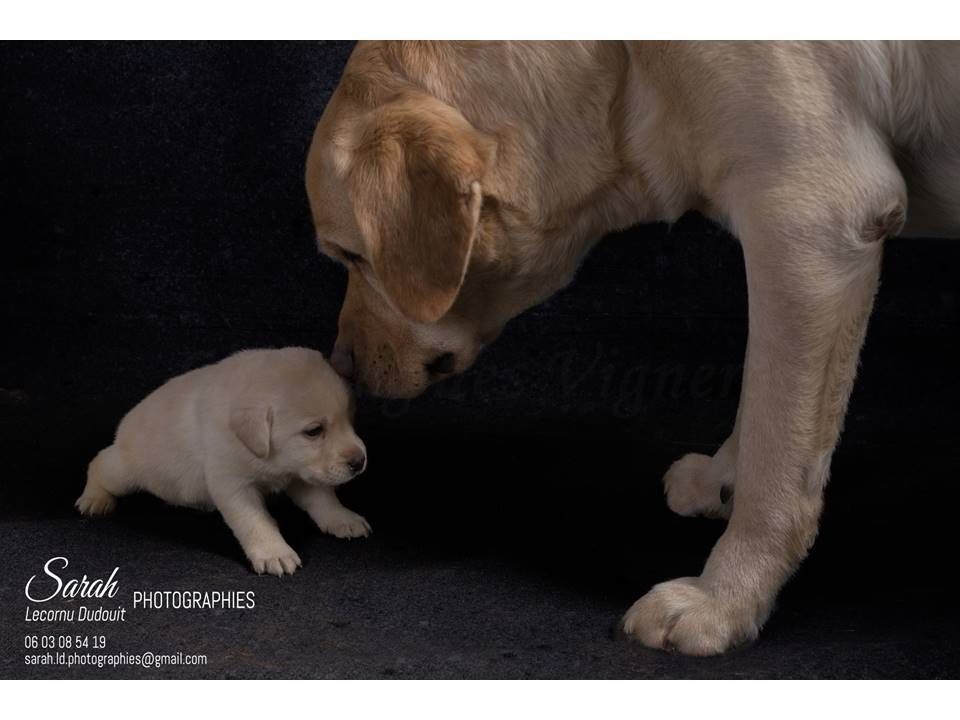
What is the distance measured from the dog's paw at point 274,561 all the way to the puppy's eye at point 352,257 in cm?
51

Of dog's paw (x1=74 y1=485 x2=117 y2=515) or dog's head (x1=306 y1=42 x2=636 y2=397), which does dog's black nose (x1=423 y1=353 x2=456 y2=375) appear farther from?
dog's paw (x1=74 y1=485 x2=117 y2=515)

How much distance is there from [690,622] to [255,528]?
79 centimetres

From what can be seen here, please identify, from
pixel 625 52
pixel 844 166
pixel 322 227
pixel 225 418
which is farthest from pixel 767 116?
pixel 225 418

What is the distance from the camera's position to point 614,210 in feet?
7.34

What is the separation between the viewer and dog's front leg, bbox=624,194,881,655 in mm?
1910

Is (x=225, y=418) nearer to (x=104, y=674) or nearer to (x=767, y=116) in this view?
(x=104, y=674)

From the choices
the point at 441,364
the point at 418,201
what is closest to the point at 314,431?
the point at 441,364

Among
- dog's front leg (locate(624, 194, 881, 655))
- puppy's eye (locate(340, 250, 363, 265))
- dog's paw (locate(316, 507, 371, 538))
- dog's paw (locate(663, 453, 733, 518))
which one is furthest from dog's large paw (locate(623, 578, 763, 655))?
puppy's eye (locate(340, 250, 363, 265))

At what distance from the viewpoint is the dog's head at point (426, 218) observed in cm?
203

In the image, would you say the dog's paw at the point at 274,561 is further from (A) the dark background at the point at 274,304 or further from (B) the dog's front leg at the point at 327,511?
(A) the dark background at the point at 274,304

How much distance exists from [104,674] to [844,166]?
130 cm

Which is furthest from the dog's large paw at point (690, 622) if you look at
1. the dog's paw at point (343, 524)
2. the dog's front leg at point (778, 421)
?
the dog's paw at point (343, 524)

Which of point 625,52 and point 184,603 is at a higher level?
point 625,52

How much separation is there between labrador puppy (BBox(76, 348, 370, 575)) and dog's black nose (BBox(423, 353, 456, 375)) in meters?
0.16
